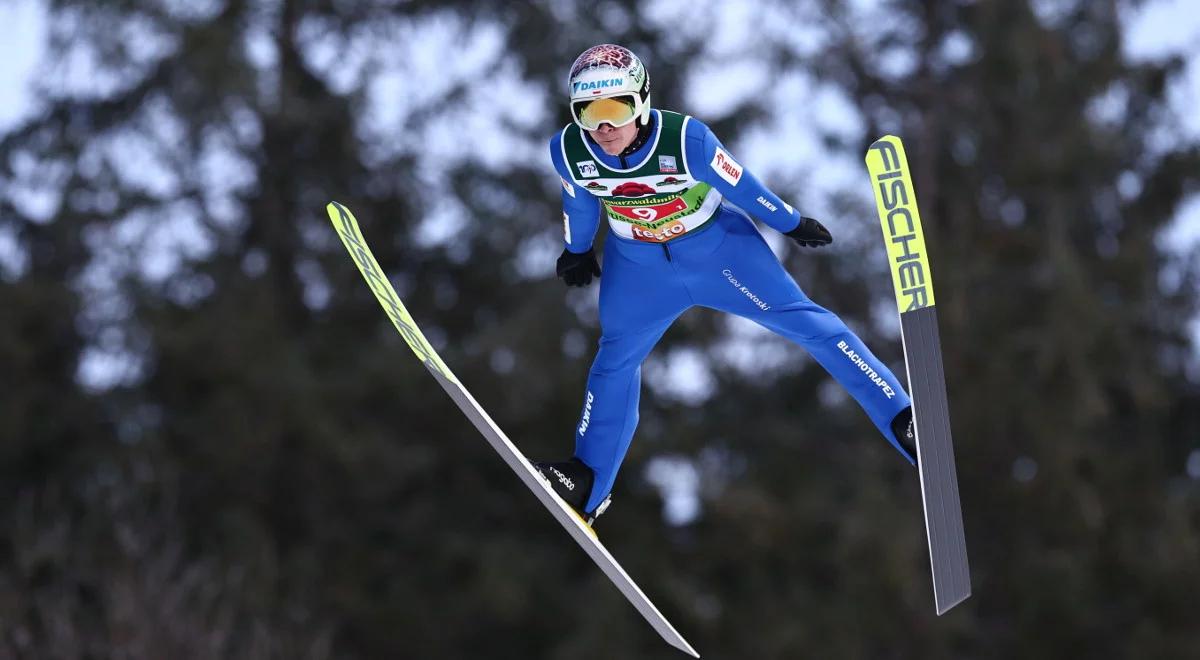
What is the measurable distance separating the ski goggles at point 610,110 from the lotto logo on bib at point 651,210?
15.8 inches

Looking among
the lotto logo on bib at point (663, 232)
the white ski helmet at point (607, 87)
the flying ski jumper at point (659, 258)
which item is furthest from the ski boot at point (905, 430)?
the white ski helmet at point (607, 87)

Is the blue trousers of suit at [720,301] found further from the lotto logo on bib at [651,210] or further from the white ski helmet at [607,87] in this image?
the white ski helmet at [607,87]

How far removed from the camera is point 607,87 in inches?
182

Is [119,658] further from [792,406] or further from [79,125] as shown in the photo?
[792,406]

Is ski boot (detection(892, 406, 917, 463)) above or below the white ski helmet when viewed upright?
below

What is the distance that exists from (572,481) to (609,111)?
139 cm

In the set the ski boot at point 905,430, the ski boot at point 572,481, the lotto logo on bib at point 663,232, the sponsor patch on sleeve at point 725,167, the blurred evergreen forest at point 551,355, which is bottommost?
the blurred evergreen forest at point 551,355

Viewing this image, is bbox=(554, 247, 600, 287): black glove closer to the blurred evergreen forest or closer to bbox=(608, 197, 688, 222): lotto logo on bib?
bbox=(608, 197, 688, 222): lotto logo on bib

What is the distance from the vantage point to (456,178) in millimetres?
16641

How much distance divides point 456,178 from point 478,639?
4779mm

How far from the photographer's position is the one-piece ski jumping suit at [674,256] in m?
4.87

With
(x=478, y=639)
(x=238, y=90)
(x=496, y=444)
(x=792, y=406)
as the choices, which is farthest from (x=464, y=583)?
(x=496, y=444)

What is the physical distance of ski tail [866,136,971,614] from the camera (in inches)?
194

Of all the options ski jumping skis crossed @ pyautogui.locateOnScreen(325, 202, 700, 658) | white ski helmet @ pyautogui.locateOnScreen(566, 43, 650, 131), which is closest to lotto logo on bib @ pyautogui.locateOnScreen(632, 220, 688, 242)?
white ski helmet @ pyautogui.locateOnScreen(566, 43, 650, 131)
